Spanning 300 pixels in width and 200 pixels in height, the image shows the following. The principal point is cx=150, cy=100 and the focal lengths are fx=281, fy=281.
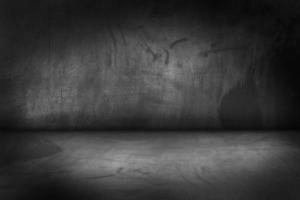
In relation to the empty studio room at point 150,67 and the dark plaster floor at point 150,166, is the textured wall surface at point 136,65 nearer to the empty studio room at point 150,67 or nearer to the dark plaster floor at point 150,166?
the empty studio room at point 150,67

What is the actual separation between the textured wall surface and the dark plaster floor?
33 centimetres

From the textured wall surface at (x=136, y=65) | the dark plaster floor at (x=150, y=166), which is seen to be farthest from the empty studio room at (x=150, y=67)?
the dark plaster floor at (x=150, y=166)

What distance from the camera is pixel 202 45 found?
3.69 m

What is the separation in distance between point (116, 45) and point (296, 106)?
2.52 metres

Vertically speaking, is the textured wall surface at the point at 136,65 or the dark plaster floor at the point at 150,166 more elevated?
the textured wall surface at the point at 136,65

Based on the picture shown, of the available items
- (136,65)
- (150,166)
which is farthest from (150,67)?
(150,166)

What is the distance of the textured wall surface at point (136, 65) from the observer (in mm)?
3666

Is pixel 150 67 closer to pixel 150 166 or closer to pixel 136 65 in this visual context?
pixel 136 65

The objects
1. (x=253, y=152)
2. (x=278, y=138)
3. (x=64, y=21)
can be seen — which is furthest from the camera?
(x=64, y=21)

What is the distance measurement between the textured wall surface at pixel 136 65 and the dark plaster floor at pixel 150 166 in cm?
33

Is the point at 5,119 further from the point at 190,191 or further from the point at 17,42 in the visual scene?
the point at 190,191

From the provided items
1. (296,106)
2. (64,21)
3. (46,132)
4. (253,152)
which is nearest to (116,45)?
(64,21)

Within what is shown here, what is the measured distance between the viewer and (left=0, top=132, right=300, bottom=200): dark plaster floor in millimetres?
2031

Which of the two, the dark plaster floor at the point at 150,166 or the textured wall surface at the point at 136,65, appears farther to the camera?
the textured wall surface at the point at 136,65
